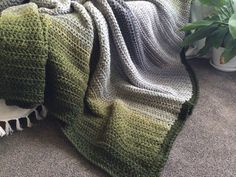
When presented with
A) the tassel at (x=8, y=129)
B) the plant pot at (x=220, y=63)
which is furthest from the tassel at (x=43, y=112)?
the plant pot at (x=220, y=63)

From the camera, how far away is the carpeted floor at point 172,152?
1.02 metres

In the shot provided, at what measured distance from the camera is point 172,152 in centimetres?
112

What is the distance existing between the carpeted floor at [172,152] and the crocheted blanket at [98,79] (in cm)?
5

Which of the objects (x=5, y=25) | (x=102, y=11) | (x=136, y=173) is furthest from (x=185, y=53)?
(x=5, y=25)

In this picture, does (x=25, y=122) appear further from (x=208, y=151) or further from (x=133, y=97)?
(x=208, y=151)

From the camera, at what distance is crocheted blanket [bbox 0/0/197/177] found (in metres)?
1.01

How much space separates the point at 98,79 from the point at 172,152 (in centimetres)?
39

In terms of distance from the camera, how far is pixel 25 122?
3.91 ft

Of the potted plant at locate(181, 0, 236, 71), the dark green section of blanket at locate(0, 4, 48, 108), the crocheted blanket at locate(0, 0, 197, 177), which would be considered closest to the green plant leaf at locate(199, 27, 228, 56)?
the potted plant at locate(181, 0, 236, 71)

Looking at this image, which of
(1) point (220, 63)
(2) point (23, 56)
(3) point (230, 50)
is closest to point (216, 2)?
(3) point (230, 50)

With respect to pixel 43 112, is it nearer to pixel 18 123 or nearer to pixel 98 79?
pixel 18 123

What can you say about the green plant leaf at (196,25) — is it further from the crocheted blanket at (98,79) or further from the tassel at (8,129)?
the tassel at (8,129)

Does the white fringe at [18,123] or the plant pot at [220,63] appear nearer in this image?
the white fringe at [18,123]

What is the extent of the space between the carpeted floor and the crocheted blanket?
5 cm
